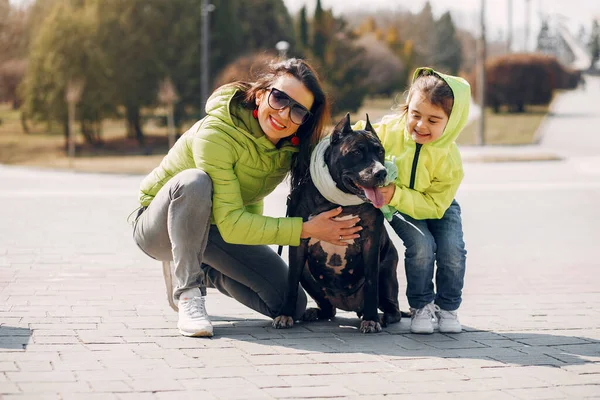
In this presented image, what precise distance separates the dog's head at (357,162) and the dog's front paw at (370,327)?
64 centimetres

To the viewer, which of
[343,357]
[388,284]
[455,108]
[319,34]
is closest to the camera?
[343,357]

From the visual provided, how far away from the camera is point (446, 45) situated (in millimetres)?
75375

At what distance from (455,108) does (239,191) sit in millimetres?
1165

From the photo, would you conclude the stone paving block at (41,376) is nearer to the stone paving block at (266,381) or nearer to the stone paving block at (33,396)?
the stone paving block at (33,396)

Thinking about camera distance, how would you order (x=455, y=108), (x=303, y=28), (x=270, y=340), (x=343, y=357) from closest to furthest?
(x=343, y=357)
(x=270, y=340)
(x=455, y=108)
(x=303, y=28)

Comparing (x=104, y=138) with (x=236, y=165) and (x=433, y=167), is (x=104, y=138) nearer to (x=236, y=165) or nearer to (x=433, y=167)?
(x=236, y=165)

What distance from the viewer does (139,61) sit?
115 ft

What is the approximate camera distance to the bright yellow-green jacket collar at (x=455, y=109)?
14.6 feet

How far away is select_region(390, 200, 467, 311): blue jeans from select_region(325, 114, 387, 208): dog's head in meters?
0.43

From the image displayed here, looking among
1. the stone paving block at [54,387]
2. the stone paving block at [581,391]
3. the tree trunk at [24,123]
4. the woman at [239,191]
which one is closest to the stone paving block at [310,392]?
the stone paving block at [54,387]

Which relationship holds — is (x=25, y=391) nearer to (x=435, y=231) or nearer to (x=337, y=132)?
(x=337, y=132)

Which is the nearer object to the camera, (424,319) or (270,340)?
(270,340)

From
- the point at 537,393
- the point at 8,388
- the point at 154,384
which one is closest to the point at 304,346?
the point at 154,384

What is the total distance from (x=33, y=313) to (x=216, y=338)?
112cm
